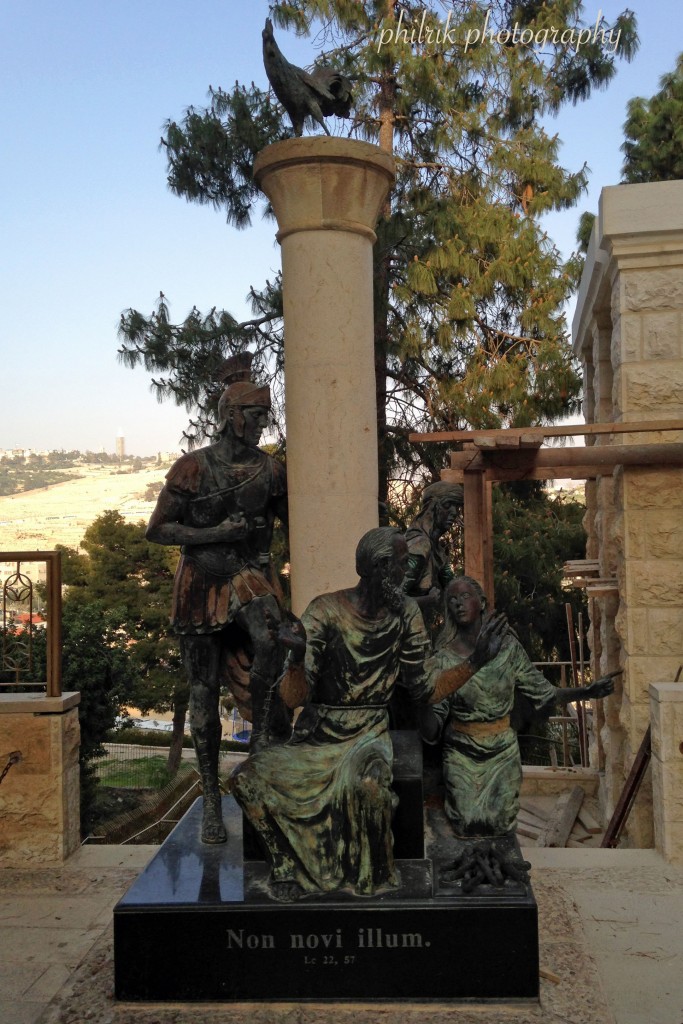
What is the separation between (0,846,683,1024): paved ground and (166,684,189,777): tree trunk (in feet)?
45.0

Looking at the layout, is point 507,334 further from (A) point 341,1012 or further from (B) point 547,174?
(A) point 341,1012

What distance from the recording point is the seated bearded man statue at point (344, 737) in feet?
11.2

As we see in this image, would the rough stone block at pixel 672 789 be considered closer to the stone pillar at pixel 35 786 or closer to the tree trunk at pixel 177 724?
the stone pillar at pixel 35 786

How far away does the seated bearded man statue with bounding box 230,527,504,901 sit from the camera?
3.43 meters

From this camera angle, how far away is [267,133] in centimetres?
1144

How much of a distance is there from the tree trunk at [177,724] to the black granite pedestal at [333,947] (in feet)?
51.2

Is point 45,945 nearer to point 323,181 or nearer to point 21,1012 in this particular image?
point 21,1012

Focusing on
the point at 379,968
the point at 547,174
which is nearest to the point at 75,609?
the point at 547,174

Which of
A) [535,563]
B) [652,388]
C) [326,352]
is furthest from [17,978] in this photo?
[535,563]

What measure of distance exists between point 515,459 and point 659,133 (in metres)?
11.8

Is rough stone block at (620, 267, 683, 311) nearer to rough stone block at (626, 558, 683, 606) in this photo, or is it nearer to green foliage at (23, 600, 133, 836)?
rough stone block at (626, 558, 683, 606)

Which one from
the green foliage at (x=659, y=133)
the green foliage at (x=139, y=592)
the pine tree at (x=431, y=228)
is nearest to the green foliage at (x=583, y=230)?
the green foliage at (x=659, y=133)

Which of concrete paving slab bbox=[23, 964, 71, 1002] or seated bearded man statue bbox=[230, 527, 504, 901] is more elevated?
seated bearded man statue bbox=[230, 527, 504, 901]

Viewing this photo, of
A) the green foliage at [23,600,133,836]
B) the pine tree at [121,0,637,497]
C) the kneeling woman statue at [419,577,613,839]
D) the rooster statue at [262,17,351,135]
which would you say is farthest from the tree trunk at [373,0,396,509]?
the kneeling woman statue at [419,577,613,839]
